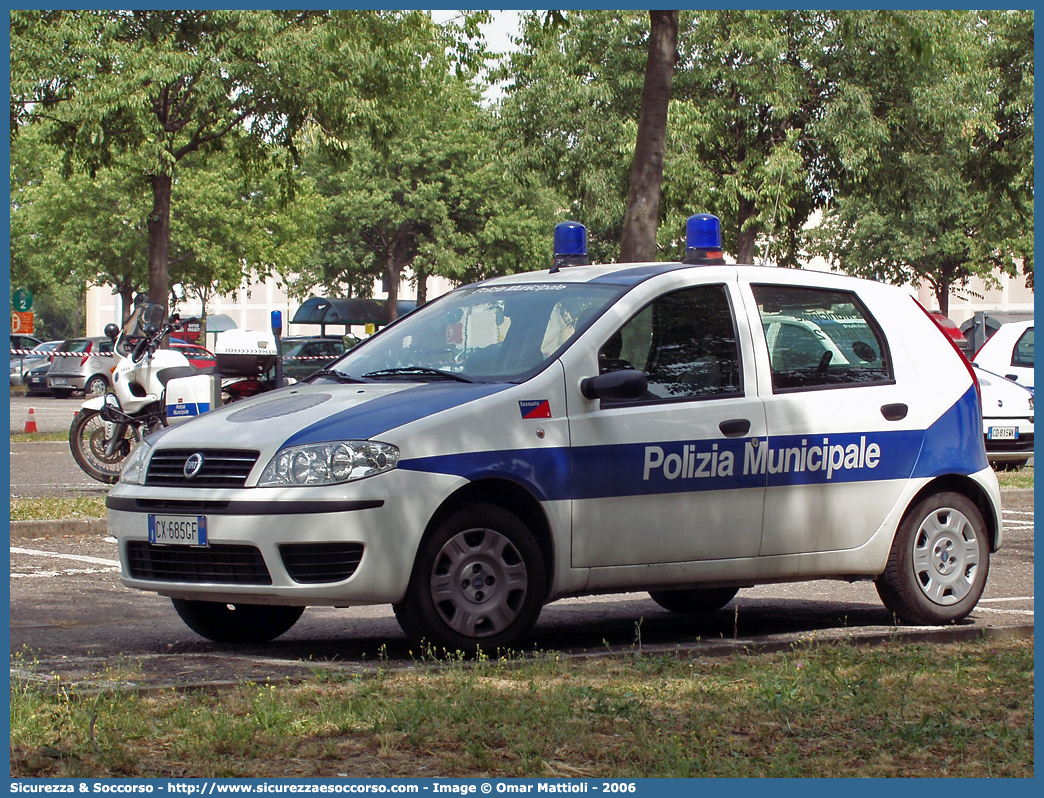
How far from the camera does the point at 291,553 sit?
20.4 feet

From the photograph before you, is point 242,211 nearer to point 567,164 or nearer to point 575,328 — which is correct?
point 567,164

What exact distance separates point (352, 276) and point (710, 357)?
53041 mm

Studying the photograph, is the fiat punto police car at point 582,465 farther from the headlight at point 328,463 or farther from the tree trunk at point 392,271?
the tree trunk at point 392,271

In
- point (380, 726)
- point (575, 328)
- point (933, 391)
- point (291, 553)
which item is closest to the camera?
point (380, 726)

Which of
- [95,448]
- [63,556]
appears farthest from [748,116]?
[63,556]

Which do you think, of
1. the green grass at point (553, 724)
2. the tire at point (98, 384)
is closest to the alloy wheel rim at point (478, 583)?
the green grass at point (553, 724)

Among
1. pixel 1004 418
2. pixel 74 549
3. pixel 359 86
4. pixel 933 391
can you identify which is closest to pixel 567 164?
pixel 359 86

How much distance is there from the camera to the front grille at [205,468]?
20.7ft

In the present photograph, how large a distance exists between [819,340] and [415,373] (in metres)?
2.06

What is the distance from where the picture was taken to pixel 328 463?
620 centimetres

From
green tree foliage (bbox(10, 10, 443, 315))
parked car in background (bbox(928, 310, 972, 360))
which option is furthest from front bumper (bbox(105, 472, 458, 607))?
green tree foliage (bbox(10, 10, 443, 315))

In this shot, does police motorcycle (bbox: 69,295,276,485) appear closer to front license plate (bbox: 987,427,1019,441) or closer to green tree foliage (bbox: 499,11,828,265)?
front license plate (bbox: 987,427,1019,441)

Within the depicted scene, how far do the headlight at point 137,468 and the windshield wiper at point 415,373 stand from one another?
1085 mm

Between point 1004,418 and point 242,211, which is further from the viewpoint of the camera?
point 242,211
